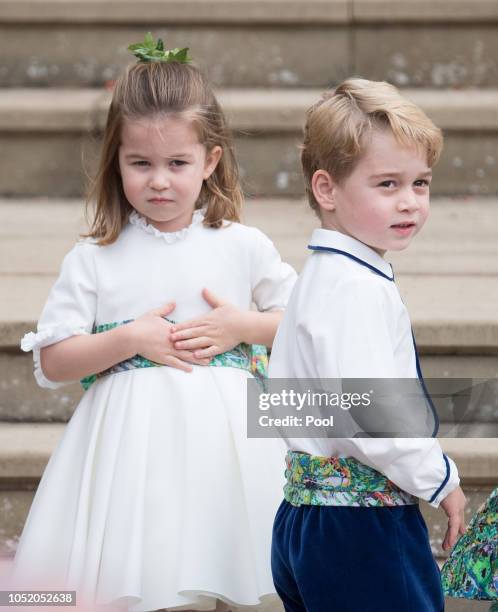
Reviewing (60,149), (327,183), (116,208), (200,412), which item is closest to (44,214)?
(60,149)

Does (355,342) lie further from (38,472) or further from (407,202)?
(38,472)

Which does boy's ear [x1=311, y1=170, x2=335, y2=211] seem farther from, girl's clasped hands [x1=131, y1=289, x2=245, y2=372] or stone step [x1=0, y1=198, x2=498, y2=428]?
stone step [x1=0, y1=198, x2=498, y2=428]

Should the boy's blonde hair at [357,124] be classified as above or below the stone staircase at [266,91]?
below

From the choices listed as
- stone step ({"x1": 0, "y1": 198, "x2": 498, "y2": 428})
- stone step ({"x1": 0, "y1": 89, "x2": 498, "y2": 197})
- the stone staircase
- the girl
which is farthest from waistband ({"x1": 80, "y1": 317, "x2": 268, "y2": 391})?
stone step ({"x1": 0, "y1": 89, "x2": 498, "y2": 197})

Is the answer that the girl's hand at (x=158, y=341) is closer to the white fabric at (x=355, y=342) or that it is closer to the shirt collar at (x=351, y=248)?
the white fabric at (x=355, y=342)

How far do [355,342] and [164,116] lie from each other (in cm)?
64

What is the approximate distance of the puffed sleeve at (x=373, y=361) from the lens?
5.51 ft

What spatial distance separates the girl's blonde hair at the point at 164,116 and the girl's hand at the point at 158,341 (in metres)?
0.18

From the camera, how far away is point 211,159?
216 centimetres

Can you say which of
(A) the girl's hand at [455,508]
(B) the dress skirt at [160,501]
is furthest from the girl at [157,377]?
(A) the girl's hand at [455,508]

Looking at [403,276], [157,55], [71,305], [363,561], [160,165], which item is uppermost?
[157,55]

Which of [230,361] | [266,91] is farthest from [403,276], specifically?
[266,91]

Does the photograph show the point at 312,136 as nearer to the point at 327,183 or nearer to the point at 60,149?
the point at 327,183

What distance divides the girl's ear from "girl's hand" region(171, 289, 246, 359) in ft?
0.78
